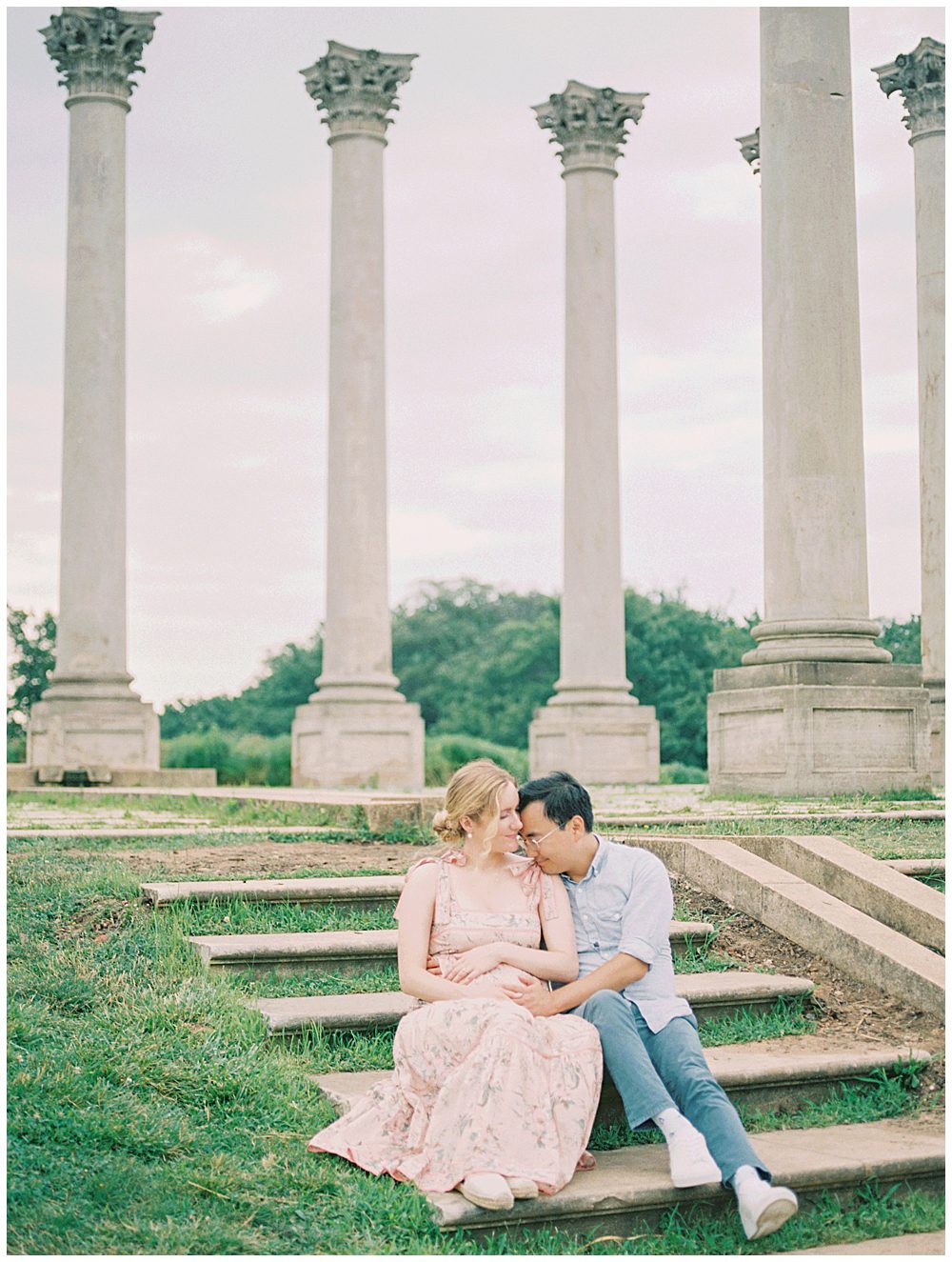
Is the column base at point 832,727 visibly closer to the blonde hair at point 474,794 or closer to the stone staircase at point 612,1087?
the stone staircase at point 612,1087

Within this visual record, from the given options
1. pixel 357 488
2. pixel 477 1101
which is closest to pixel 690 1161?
pixel 477 1101

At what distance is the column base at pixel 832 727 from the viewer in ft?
124

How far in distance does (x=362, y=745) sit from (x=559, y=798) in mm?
42820

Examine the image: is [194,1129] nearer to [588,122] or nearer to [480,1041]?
[480,1041]

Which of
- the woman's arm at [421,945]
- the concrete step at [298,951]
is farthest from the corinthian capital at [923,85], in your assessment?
the woman's arm at [421,945]

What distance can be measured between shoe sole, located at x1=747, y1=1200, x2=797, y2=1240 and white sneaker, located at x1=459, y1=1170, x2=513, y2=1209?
6.97 ft

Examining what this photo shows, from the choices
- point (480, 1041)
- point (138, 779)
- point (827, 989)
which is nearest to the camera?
point (480, 1041)

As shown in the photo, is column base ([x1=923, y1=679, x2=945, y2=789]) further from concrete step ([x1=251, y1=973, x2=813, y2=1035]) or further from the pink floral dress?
the pink floral dress

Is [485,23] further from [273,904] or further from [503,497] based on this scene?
[273,904]

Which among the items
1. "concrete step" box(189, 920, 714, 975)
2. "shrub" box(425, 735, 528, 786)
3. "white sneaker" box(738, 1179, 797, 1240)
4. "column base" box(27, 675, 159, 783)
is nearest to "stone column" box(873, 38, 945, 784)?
"shrub" box(425, 735, 528, 786)

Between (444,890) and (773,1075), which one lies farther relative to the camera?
(773,1075)

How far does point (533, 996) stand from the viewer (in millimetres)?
15742

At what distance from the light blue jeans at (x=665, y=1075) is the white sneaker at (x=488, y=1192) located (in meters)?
1.70

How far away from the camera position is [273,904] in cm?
2170
